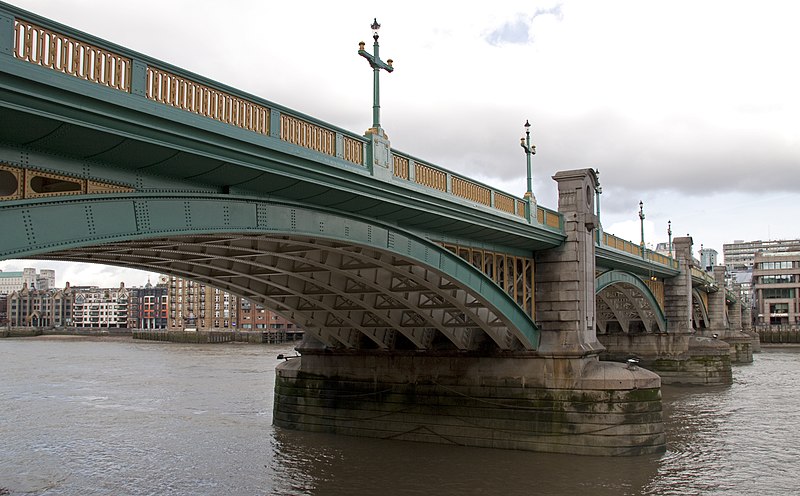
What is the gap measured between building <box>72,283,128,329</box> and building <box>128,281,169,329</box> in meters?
11.1

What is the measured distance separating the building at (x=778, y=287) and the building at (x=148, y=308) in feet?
360

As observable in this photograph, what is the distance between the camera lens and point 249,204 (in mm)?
13477

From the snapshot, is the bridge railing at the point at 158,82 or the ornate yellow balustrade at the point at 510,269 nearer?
the bridge railing at the point at 158,82

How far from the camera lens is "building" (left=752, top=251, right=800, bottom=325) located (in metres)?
107

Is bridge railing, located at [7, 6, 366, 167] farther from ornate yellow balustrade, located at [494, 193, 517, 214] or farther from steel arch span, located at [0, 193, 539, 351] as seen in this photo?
ornate yellow balustrade, located at [494, 193, 517, 214]

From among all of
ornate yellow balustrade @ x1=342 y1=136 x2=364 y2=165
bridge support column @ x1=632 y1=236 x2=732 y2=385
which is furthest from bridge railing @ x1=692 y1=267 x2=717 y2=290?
ornate yellow balustrade @ x1=342 y1=136 x2=364 y2=165

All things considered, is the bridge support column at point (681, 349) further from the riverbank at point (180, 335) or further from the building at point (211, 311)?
the building at point (211, 311)

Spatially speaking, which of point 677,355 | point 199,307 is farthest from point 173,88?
point 199,307

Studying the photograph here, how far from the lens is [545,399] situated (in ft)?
75.9

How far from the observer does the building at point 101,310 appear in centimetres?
18288

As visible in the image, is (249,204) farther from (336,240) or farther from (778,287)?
(778,287)

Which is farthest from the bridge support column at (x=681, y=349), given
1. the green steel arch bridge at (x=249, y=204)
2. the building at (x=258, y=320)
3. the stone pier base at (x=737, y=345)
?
the building at (x=258, y=320)

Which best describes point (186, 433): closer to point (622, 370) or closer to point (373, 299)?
point (373, 299)

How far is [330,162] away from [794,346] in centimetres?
8837
